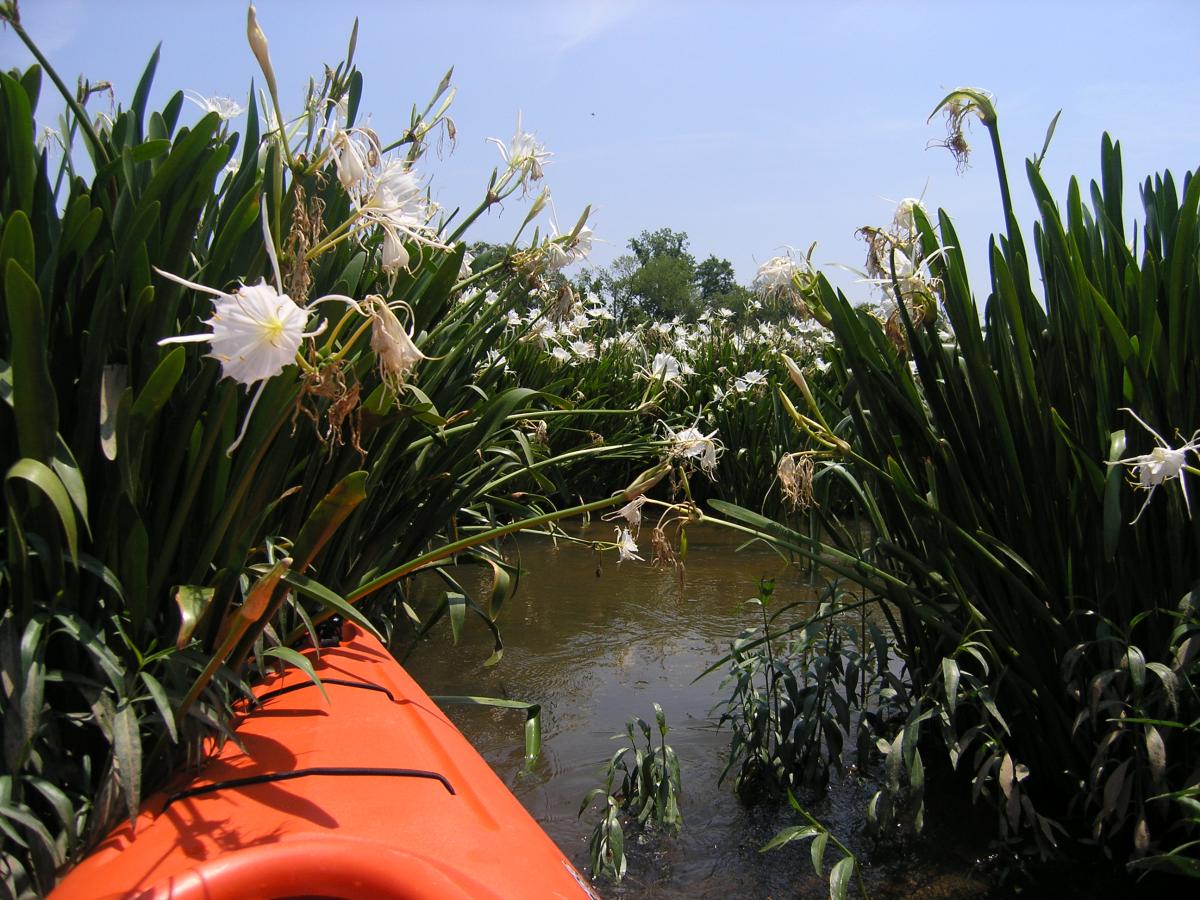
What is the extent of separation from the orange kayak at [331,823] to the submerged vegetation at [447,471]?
0.07 m

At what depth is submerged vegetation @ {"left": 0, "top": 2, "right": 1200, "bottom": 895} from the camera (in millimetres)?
1220

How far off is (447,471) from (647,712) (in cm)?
102

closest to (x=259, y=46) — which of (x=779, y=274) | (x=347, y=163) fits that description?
(x=347, y=163)

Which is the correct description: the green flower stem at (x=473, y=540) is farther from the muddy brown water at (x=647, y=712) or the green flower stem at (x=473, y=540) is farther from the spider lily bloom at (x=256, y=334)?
the muddy brown water at (x=647, y=712)

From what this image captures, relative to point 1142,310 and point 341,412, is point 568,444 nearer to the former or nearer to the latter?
point 1142,310

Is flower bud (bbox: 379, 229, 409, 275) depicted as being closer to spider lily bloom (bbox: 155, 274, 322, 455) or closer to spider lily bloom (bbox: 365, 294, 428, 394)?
spider lily bloom (bbox: 365, 294, 428, 394)

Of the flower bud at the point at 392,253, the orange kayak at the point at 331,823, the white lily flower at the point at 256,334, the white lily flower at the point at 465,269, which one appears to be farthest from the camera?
the white lily flower at the point at 465,269

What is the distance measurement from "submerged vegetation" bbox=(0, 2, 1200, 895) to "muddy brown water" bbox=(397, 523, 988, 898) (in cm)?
9

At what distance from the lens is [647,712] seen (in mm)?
2840

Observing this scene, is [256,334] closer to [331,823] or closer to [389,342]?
[389,342]

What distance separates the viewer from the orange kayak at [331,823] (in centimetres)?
106

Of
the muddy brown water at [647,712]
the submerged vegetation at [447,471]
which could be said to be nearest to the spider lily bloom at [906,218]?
the submerged vegetation at [447,471]

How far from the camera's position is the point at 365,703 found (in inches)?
60.9

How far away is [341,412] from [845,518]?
19.3 ft
